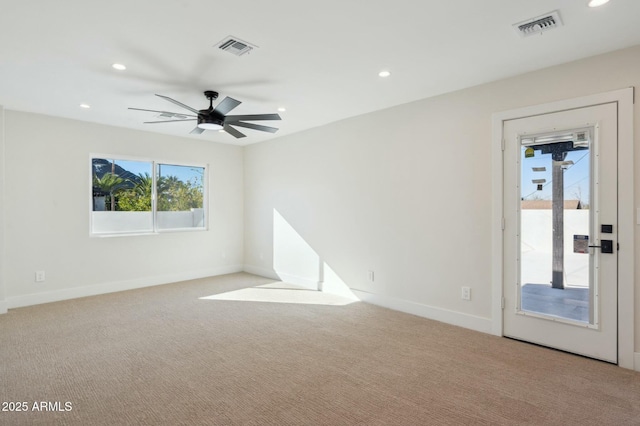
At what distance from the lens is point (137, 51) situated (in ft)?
9.66

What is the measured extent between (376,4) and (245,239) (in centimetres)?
567

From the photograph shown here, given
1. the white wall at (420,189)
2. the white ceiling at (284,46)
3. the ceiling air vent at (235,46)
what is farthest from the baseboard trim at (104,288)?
the ceiling air vent at (235,46)

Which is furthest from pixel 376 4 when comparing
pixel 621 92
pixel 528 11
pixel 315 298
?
pixel 315 298

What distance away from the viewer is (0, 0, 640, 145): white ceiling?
235cm

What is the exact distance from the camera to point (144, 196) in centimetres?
593

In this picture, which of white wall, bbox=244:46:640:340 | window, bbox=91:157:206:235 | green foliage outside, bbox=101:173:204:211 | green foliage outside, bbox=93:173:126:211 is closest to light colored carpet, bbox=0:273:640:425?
white wall, bbox=244:46:640:340

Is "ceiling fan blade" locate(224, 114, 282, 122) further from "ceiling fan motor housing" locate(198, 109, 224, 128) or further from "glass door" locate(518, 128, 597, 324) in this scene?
"glass door" locate(518, 128, 597, 324)

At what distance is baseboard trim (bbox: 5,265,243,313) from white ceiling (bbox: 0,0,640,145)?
8.67 feet

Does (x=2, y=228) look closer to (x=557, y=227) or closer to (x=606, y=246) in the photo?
(x=557, y=227)

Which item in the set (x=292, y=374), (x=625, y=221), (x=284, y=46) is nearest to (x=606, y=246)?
(x=625, y=221)

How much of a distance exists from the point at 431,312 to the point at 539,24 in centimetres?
312

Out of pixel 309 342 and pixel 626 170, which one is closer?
pixel 626 170

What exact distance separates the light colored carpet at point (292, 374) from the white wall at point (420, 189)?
0.54 meters

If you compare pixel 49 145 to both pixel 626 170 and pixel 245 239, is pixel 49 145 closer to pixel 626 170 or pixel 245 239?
pixel 245 239
